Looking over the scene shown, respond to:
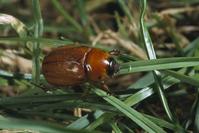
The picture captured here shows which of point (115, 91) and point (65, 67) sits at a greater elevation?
point (65, 67)

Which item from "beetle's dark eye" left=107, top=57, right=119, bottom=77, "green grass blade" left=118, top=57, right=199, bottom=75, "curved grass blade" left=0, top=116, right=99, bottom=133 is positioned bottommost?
"curved grass blade" left=0, top=116, right=99, bottom=133

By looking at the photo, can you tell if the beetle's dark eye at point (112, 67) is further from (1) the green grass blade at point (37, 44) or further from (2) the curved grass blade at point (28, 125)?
(2) the curved grass blade at point (28, 125)

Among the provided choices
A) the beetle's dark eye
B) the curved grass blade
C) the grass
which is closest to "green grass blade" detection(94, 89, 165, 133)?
the grass

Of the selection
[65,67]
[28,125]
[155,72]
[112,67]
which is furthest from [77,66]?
[28,125]

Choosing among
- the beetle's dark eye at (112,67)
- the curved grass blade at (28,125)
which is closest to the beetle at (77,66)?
the beetle's dark eye at (112,67)

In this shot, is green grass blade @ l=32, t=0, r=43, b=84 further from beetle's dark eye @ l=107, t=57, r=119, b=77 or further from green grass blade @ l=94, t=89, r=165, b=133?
green grass blade @ l=94, t=89, r=165, b=133

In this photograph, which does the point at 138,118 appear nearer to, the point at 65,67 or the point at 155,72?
the point at 155,72

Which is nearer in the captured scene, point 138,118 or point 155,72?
point 138,118
